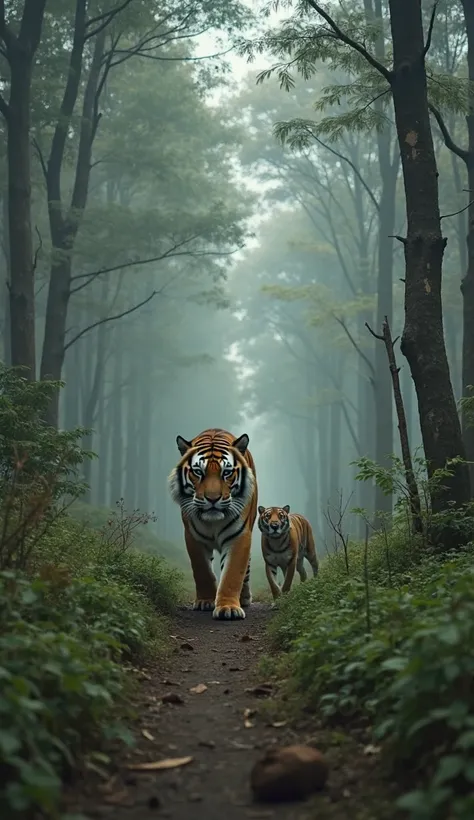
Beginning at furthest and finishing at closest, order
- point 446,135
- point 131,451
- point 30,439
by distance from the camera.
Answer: point 131,451 < point 446,135 < point 30,439

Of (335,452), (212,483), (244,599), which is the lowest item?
(244,599)

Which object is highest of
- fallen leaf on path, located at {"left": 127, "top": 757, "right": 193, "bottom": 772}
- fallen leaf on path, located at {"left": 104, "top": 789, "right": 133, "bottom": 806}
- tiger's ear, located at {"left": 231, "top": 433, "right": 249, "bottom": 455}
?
tiger's ear, located at {"left": 231, "top": 433, "right": 249, "bottom": 455}

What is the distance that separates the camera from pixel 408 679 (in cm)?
321

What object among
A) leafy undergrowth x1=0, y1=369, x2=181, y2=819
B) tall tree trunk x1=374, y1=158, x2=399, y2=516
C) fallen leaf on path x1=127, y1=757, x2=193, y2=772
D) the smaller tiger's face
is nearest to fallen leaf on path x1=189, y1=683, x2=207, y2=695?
leafy undergrowth x1=0, y1=369, x2=181, y2=819

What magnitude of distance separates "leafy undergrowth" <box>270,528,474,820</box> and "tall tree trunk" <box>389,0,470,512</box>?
181 cm

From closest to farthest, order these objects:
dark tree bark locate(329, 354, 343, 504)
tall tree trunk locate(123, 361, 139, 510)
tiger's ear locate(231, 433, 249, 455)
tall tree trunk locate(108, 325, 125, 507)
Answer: tiger's ear locate(231, 433, 249, 455), tall tree trunk locate(108, 325, 125, 507), dark tree bark locate(329, 354, 343, 504), tall tree trunk locate(123, 361, 139, 510)

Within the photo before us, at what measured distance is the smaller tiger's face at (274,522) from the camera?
9805 mm

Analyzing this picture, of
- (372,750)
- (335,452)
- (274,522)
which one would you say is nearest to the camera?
(372,750)

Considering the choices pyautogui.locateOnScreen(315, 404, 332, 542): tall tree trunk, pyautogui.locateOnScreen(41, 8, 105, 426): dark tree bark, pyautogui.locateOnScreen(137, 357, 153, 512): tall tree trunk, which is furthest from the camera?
pyautogui.locateOnScreen(315, 404, 332, 542): tall tree trunk

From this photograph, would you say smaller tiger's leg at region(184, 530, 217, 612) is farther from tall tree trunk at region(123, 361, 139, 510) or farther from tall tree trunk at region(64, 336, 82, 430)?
tall tree trunk at region(123, 361, 139, 510)

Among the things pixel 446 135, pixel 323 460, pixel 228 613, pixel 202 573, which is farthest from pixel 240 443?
pixel 323 460

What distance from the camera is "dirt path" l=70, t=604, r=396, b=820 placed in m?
3.13

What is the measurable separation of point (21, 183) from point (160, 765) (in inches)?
407

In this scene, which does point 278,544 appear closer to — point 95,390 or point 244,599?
point 244,599
